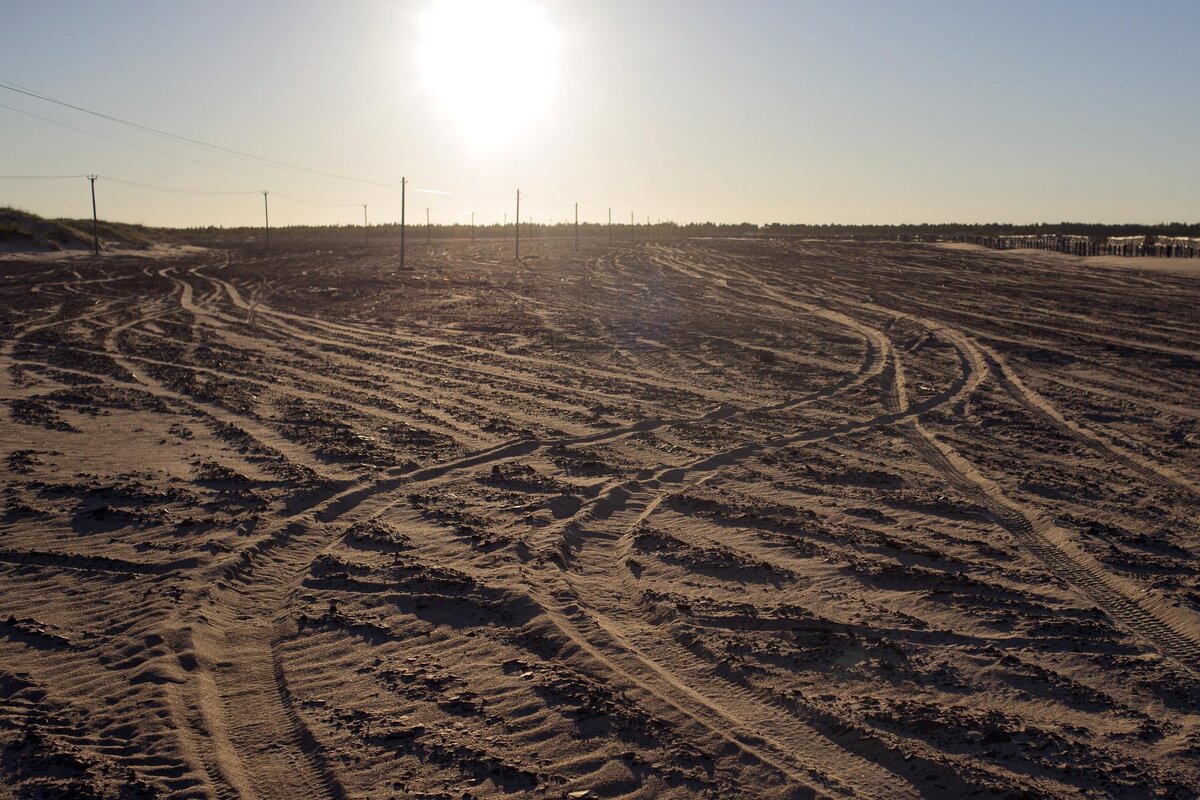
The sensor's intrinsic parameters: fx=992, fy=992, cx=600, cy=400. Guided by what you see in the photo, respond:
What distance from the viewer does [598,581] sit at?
6.29 metres

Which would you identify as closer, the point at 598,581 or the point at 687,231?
the point at 598,581

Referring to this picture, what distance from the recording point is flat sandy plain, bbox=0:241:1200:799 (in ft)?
13.9

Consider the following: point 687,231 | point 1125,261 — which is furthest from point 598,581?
point 687,231

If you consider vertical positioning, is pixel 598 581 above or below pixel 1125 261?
below

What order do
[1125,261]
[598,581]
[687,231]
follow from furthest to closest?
[687,231]
[1125,261]
[598,581]

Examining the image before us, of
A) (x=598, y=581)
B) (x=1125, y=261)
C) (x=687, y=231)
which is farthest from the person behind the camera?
(x=687, y=231)

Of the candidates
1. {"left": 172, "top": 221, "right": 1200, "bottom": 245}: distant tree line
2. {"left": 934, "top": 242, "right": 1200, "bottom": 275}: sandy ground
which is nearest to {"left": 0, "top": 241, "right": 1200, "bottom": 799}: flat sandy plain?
{"left": 934, "top": 242, "right": 1200, "bottom": 275}: sandy ground

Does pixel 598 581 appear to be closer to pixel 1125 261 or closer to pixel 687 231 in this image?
pixel 1125 261

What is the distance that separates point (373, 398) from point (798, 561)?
743cm

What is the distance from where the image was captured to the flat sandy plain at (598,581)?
4242 millimetres

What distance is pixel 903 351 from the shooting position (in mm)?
17609

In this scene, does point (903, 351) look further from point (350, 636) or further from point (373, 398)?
point (350, 636)

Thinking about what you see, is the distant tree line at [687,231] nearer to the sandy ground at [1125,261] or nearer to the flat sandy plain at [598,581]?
the sandy ground at [1125,261]

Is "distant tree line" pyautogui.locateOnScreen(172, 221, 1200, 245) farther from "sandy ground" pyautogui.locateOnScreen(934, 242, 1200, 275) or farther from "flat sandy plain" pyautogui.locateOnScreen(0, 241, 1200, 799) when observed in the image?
"flat sandy plain" pyautogui.locateOnScreen(0, 241, 1200, 799)
